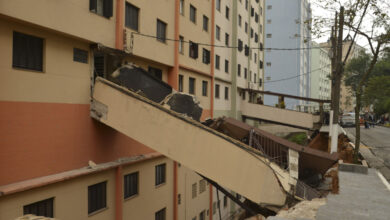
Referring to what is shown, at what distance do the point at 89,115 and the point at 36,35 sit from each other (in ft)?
10.1

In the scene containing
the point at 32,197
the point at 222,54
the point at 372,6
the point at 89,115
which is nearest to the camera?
the point at 32,197

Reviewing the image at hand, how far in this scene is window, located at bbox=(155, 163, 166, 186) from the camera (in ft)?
47.8

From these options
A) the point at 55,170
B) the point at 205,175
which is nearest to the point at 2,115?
the point at 55,170

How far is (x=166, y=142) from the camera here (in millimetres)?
8836

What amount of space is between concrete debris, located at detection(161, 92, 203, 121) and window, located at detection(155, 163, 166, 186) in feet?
16.8

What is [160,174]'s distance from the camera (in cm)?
1490

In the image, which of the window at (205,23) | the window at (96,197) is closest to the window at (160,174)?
the window at (96,197)

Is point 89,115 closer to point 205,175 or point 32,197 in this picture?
point 32,197

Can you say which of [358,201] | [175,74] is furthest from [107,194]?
[358,201]

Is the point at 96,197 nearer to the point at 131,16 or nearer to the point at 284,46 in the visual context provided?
the point at 131,16

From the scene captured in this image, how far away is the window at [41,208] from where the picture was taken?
7868 mm

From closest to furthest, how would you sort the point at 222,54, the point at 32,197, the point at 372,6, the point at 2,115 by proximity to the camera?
the point at 2,115 → the point at 32,197 → the point at 372,6 → the point at 222,54

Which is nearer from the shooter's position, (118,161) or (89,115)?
(89,115)

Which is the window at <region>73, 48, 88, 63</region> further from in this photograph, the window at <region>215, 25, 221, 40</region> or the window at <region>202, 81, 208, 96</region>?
the window at <region>215, 25, 221, 40</region>
